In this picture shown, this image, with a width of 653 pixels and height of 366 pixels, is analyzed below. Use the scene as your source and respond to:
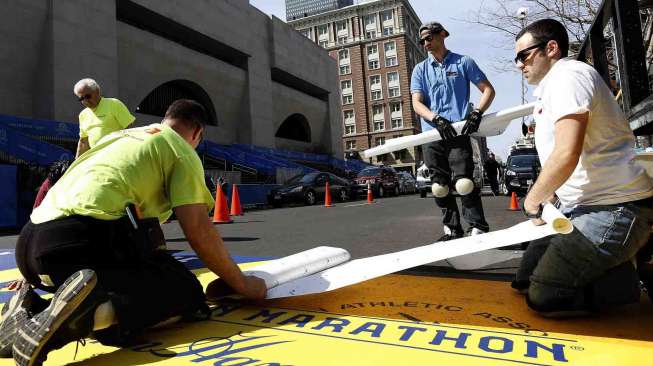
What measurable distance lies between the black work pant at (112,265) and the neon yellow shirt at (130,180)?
0.06 meters

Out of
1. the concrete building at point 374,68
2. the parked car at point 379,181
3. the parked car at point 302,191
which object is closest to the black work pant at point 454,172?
the parked car at point 302,191

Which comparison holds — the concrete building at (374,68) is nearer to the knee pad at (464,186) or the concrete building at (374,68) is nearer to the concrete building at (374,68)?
the concrete building at (374,68)

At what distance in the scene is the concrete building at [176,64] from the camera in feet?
44.5

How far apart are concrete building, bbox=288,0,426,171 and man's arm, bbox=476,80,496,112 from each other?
50.0 m

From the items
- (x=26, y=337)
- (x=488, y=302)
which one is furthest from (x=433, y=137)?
(x=26, y=337)

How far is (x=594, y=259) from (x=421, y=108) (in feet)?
7.26

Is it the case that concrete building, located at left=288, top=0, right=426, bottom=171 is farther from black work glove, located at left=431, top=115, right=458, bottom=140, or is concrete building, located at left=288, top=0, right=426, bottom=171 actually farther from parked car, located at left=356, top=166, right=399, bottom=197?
black work glove, located at left=431, top=115, right=458, bottom=140

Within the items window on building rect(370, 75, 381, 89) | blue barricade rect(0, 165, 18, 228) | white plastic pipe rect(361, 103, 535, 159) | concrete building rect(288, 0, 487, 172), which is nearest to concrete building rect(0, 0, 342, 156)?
blue barricade rect(0, 165, 18, 228)

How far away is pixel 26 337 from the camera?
1.29 meters

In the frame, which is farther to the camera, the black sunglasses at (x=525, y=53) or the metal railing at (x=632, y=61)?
the metal railing at (x=632, y=61)

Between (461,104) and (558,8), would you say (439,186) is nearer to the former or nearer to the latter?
(461,104)

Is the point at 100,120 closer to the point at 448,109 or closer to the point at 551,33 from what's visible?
the point at 448,109

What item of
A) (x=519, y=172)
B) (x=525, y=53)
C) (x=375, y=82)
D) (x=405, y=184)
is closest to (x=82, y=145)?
(x=525, y=53)

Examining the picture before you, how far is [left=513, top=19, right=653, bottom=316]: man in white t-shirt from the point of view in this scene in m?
1.58
